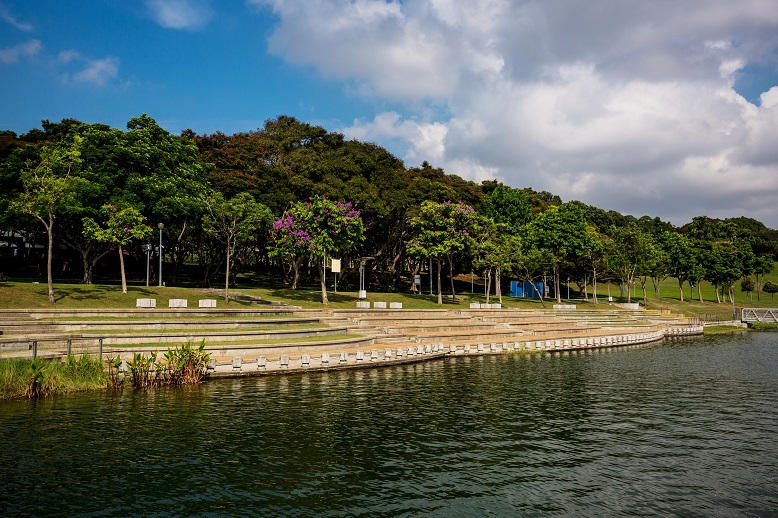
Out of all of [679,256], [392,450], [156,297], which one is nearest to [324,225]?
[156,297]

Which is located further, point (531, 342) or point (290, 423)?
point (531, 342)

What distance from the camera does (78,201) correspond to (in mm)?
49406

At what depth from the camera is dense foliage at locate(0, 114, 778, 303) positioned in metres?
51.7

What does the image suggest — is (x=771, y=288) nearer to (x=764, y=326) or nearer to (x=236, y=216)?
(x=764, y=326)

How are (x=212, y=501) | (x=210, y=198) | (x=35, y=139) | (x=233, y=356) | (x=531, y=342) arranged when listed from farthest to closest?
(x=35, y=139), (x=210, y=198), (x=531, y=342), (x=233, y=356), (x=212, y=501)

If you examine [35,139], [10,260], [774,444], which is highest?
[35,139]

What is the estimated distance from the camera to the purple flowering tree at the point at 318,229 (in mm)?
53938

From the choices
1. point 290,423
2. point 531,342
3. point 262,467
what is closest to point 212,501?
point 262,467

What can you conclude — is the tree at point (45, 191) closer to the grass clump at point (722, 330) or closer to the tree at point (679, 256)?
the grass clump at point (722, 330)

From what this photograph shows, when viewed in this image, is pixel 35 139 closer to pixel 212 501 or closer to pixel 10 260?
pixel 10 260

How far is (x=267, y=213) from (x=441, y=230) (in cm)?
2086

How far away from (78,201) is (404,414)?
4152cm

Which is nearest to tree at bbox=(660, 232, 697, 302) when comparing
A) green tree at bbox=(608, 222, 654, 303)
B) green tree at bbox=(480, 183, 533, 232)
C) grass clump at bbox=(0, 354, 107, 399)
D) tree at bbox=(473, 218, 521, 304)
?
green tree at bbox=(608, 222, 654, 303)

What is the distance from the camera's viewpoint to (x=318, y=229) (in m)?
54.5
